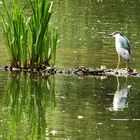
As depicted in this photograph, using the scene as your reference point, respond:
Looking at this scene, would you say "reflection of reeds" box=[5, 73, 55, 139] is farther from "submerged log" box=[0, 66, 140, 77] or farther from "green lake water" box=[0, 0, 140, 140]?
"submerged log" box=[0, 66, 140, 77]

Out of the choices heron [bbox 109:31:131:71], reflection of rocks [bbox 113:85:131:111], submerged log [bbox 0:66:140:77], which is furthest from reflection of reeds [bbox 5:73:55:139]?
heron [bbox 109:31:131:71]

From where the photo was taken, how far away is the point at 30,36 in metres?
15.6

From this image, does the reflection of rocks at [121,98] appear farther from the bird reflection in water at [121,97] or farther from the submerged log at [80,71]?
the submerged log at [80,71]

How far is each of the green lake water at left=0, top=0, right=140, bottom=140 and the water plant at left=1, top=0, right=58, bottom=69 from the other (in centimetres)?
50

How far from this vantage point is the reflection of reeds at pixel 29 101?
33.9 feet

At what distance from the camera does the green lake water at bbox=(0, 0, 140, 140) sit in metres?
10.2

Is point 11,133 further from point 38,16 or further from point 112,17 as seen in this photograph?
point 112,17

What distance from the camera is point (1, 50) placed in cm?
1891

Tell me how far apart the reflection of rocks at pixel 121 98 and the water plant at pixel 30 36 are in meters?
2.31

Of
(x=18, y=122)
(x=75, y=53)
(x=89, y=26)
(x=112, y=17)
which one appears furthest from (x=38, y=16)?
(x=112, y=17)

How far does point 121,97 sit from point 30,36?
322 cm

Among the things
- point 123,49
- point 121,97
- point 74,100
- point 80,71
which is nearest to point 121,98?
point 121,97

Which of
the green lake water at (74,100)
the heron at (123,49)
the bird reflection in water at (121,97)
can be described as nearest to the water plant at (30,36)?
the green lake water at (74,100)

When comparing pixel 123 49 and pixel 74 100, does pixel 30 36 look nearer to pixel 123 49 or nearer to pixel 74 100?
pixel 123 49
